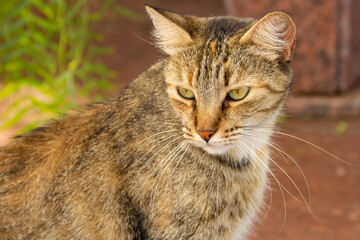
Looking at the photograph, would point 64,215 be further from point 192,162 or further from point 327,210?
point 327,210

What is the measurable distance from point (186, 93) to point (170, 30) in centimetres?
38

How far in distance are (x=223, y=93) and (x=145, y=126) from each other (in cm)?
54

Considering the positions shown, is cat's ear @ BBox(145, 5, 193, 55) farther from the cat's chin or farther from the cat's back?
the cat's chin

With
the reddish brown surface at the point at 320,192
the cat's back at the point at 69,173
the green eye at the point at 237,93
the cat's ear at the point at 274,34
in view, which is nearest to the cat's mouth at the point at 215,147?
the green eye at the point at 237,93

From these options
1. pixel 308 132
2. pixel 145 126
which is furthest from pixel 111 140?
pixel 308 132

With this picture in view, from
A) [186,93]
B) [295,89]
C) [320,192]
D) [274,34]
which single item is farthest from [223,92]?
[320,192]

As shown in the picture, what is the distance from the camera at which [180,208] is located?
3.13 metres

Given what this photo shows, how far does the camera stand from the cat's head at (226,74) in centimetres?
309

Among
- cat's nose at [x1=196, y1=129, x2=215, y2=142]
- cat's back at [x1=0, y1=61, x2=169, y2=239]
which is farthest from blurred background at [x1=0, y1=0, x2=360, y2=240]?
cat's nose at [x1=196, y1=129, x2=215, y2=142]

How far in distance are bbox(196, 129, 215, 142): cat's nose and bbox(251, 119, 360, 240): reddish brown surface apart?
4.06 feet

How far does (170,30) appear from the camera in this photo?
3225mm

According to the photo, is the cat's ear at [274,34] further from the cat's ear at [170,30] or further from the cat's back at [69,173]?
the cat's back at [69,173]

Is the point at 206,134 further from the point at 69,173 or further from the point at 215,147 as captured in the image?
the point at 69,173

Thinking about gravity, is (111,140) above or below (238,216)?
above
